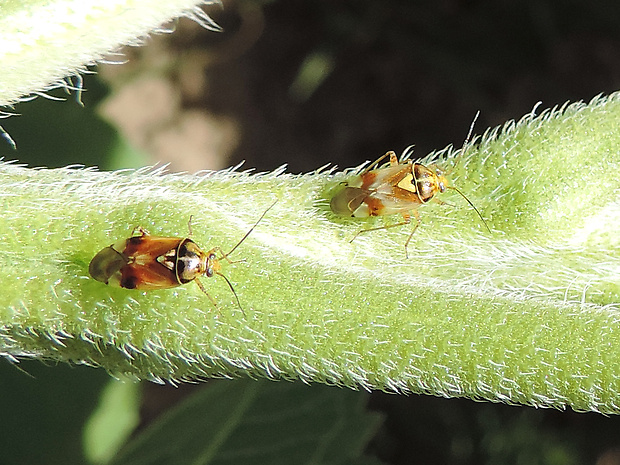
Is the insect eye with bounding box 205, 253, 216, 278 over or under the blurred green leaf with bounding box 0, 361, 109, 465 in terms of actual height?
over

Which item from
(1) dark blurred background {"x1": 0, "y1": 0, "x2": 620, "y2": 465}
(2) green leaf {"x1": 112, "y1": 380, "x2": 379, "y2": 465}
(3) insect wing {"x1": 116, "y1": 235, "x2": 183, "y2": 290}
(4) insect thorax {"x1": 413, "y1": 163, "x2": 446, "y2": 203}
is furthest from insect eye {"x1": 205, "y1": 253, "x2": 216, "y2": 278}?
(1) dark blurred background {"x1": 0, "y1": 0, "x2": 620, "y2": 465}

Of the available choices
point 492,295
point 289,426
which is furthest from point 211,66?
point 492,295

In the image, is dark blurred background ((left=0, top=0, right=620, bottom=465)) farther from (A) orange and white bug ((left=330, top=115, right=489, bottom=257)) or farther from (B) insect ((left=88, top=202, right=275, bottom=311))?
(B) insect ((left=88, top=202, right=275, bottom=311))

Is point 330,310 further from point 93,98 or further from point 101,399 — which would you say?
point 93,98

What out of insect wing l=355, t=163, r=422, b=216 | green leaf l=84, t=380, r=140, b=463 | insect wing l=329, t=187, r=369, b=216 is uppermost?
insect wing l=355, t=163, r=422, b=216

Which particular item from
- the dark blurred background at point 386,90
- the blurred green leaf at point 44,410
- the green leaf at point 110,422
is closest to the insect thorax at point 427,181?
the blurred green leaf at point 44,410

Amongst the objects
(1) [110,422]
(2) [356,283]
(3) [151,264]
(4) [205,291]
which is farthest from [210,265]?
(1) [110,422]
